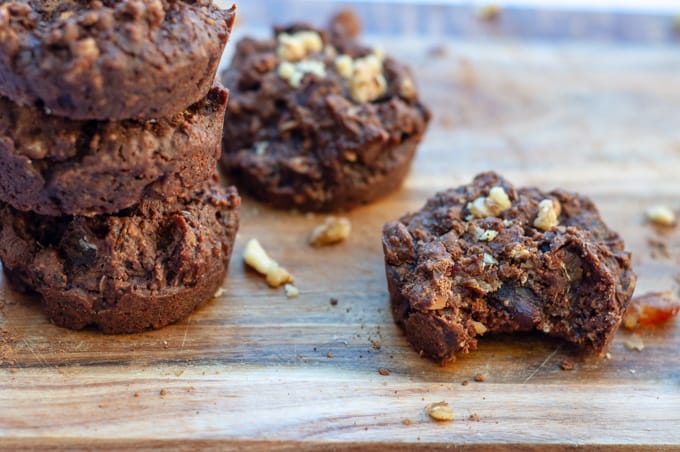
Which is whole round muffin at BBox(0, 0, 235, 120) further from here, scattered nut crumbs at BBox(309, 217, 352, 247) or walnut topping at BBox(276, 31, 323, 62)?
walnut topping at BBox(276, 31, 323, 62)

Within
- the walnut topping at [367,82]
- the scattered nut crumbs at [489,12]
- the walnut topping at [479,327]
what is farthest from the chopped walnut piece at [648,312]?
the scattered nut crumbs at [489,12]


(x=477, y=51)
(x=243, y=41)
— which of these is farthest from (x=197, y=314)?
(x=477, y=51)

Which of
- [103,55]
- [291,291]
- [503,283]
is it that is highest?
[103,55]

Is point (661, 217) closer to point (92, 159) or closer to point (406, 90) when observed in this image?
point (406, 90)

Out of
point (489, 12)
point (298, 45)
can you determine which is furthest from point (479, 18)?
point (298, 45)

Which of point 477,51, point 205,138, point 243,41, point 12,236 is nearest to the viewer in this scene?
point 205,138

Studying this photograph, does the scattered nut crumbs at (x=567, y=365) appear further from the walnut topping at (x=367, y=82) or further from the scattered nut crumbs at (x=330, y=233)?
the walnut topping at (x=367, y=82)

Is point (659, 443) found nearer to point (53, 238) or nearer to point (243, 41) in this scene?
point (53, 238)

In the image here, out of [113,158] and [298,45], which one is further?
[298,45]
